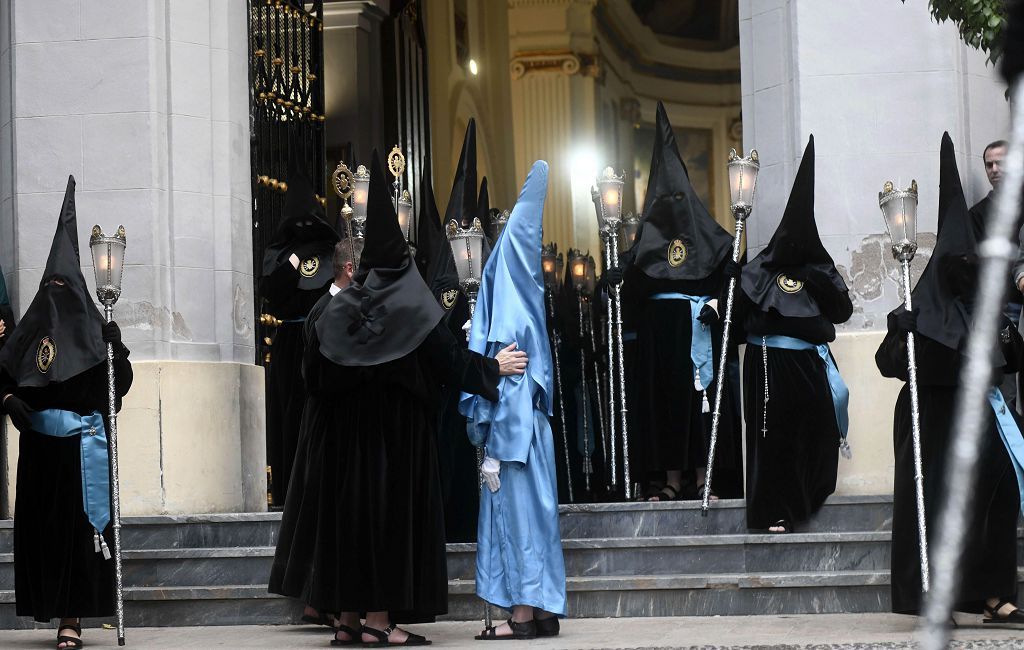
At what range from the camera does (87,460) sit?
8039 mm

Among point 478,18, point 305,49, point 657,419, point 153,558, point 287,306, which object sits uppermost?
point 478,18

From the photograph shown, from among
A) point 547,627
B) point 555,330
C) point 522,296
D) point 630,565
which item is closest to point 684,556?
point 630,565

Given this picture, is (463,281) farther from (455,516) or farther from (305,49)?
(305,49)

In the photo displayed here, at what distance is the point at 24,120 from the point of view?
10.6 metres

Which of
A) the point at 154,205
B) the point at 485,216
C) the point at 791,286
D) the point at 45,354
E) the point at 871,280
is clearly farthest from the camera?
the point at 485,216

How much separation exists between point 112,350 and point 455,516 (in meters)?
2.62

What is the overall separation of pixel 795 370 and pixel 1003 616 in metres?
1.99

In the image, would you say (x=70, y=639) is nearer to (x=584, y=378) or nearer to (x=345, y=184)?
(x=345, y=184)

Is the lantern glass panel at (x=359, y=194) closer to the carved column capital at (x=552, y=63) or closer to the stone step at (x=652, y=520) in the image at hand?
the stone step at (x=652, y=520)

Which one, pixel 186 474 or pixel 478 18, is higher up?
pixel 478 18

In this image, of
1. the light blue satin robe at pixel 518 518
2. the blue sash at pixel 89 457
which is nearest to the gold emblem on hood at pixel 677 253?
the light blue satin robe at pixel 518 518

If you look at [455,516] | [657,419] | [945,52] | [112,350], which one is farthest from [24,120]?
[945,52]

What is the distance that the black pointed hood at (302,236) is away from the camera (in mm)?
10266

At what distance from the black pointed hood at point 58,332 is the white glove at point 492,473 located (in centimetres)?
203
